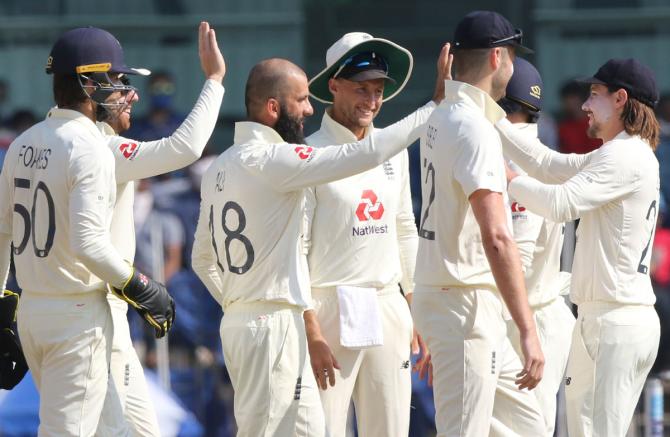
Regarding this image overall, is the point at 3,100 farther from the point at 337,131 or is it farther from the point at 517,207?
the point at 517,207

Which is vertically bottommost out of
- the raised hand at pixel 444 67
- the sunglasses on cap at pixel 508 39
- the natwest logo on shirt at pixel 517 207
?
the natwest logo on shirt at pixel 517 207

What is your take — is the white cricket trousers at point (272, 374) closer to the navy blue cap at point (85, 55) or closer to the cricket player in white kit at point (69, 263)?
the cricket player in white kit at point (69, 263)

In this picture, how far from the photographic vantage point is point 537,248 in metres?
7.47

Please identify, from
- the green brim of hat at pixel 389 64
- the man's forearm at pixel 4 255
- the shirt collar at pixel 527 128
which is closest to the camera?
the man's forearm at pixel 4 255

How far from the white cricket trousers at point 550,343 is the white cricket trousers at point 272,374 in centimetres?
141

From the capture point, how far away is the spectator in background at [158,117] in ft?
39.2

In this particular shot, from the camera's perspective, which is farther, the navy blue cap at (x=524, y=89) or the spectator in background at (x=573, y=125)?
the spectator in background at (x=573, y=125)

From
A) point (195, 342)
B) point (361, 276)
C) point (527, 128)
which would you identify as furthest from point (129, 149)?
point (195, 342)

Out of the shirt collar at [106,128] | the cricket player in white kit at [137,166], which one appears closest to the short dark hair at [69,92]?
the cricket player in white kit at [137,166]

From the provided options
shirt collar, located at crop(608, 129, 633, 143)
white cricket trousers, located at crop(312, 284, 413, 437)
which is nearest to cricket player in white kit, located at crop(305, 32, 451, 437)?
white cricket trousers, located at crop(312, 284, 413, 437)

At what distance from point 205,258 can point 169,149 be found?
A: 66 centimetres

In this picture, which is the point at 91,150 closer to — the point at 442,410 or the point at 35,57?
the point at 442,410

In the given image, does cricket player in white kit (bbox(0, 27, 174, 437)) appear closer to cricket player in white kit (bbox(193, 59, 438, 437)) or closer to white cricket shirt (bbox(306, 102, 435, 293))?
cricket player in white kit (bbox(193, 59, 438, 437))

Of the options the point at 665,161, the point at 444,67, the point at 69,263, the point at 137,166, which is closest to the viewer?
the point at 69,263
